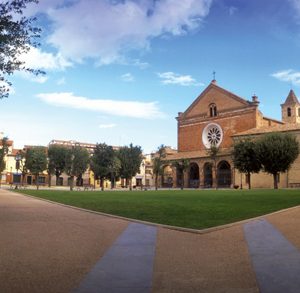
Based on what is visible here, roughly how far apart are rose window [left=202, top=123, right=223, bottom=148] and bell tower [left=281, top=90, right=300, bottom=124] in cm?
2292

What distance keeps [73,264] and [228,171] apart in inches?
2769

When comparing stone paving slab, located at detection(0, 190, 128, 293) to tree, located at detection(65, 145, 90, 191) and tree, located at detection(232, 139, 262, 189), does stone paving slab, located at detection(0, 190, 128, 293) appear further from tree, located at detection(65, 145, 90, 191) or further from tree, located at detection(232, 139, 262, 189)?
tree, located at detection(65, 145, 90, 191)

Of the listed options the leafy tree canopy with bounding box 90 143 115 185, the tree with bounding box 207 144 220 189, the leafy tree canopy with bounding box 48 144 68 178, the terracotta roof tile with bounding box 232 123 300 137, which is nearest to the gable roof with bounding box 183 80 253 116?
the terracotta roof tile with bounding box 232 123 300 137

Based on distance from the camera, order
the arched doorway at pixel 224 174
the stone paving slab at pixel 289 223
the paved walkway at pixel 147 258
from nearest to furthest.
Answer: the paved walkway at pixel 147 258 < the stone paving slab at pixel 289 223 < the arched doorway at pixel 224 174

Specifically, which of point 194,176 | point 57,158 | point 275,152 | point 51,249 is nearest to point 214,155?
point 194,176

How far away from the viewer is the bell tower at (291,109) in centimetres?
9494

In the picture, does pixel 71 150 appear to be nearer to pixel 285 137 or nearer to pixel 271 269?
pixel 285 137

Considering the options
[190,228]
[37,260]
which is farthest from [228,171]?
[37,260]

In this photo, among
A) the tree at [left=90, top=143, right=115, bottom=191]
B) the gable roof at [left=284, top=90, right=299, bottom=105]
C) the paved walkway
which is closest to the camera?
the paved walkway

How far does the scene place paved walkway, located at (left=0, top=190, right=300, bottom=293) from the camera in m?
6.52

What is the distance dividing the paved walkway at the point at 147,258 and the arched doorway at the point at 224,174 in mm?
63248

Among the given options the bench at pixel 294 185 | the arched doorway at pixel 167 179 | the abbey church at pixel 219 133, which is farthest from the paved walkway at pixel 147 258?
the arched doorway at pixel 167 179

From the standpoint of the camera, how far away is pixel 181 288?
20.7ft

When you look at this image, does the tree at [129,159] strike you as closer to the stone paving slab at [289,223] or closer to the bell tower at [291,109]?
the bell tower at [291,109]
